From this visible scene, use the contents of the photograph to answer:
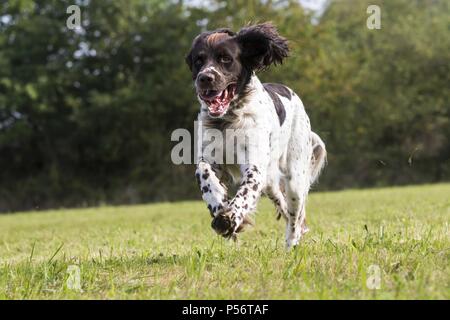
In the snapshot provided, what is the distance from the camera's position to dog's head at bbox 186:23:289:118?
17.7ft

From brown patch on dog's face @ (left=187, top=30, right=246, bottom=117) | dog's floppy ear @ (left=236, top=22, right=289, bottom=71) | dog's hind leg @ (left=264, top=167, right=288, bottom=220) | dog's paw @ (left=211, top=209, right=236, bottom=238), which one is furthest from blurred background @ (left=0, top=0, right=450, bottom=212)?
dog's paw @ (left=211, top=209, right=236, bottom=238)

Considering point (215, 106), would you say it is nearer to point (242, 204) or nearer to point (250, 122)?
point (250, 122)

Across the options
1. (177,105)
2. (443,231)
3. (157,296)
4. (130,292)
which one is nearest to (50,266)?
(130,292)

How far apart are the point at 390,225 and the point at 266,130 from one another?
7.28 ft

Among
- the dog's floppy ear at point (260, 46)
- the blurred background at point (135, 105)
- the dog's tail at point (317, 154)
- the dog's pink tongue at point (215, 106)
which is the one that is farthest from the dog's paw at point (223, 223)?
the blurred background at point (135, 105)

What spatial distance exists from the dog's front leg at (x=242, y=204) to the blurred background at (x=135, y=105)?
20.4m

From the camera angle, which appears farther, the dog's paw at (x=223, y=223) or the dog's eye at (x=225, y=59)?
the dog's eye at (x=225, y=59)

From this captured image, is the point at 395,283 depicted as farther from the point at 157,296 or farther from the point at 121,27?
the point at 121,27

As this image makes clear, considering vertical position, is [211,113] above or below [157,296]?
above

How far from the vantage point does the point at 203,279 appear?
4.00 m

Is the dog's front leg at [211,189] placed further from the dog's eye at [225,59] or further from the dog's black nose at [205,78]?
the dog's eye at [225,59]

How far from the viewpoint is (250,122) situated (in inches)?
218

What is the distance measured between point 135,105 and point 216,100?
70.7 feet

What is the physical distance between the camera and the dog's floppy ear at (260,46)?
235 inches
